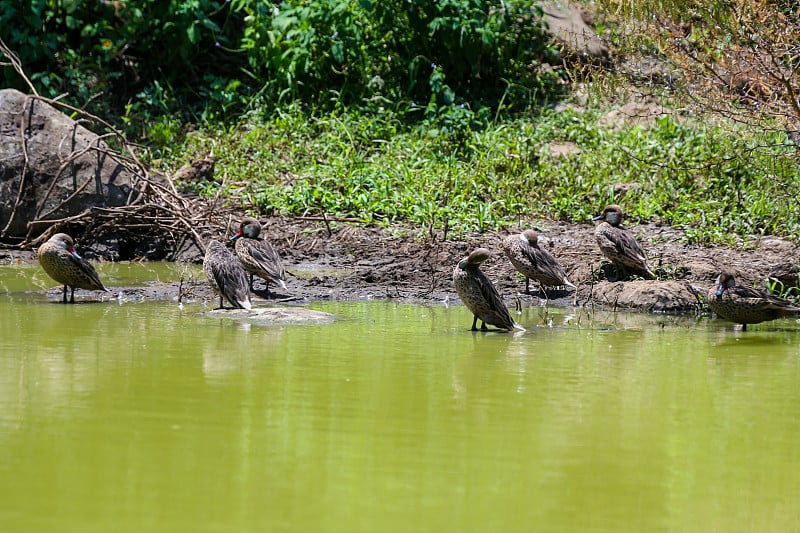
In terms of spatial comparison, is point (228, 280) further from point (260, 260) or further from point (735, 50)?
point (735, 50)

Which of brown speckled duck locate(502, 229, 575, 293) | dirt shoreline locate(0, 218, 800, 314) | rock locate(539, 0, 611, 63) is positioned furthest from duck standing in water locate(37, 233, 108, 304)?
rock locate(539, 0, 611, 63)

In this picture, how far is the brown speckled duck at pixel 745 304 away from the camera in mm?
9945

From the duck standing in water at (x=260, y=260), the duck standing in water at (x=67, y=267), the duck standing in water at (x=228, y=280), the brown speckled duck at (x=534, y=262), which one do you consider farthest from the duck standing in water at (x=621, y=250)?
the duck standing in water at (x=67, y=267)

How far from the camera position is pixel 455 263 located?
12273 mm

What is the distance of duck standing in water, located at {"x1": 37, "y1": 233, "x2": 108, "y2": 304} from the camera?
1062cm

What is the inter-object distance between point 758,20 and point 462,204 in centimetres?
484

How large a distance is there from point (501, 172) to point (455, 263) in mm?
3473

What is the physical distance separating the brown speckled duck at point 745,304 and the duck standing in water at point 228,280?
4225mm

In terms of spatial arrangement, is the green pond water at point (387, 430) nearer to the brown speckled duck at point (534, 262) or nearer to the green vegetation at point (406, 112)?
the brown speckled duck at point (534, 262)

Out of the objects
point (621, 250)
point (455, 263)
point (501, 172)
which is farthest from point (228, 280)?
point (501, 172)

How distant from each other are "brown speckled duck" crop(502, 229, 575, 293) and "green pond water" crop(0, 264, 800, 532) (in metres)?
2.34

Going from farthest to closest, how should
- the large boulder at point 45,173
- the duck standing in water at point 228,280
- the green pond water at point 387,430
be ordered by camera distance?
the large boulder at point 45,173, the duck standing in water at point 228,280, the green pond water at point 387,430

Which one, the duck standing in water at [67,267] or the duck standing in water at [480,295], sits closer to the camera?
the duck standing in water at [480,295]

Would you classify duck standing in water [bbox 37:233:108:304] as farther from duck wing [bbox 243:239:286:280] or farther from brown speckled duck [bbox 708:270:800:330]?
brown speckled duck [bbox 708:270:800:330]
